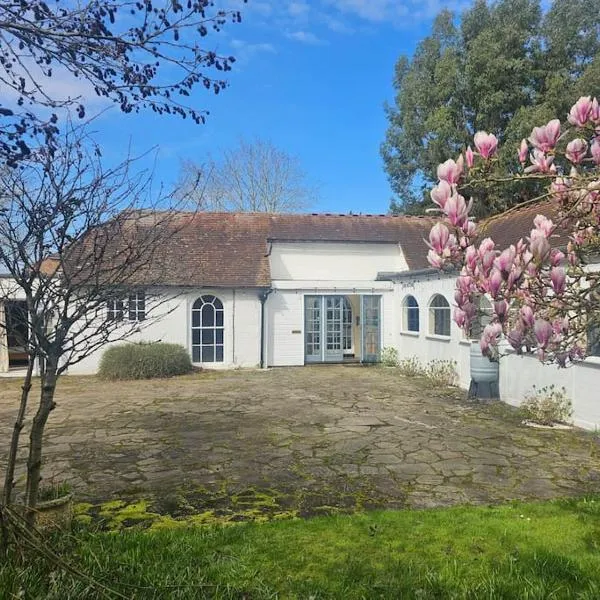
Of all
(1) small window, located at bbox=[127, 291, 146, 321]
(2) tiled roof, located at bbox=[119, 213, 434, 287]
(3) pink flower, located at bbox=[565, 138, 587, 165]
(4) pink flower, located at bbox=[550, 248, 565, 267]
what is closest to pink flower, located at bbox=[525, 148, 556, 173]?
(3) pink flower, located at bbox=[565, 138, 587, 165]

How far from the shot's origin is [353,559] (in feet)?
12.6

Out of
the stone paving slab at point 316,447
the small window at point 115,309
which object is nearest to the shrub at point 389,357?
the stone paving slab at point 316,447

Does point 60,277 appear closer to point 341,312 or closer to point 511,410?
point 511,410

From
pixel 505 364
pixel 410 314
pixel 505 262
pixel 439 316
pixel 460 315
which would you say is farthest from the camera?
pixel 410 314

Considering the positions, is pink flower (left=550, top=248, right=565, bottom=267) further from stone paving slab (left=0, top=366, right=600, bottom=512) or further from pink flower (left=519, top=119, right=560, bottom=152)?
stone paving slab (left=0, top=366, right=600, bottom=512)

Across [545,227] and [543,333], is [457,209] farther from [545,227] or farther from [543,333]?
[543,333]

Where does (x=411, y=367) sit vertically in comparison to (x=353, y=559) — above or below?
above

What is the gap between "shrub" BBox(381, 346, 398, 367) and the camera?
17.0 meters

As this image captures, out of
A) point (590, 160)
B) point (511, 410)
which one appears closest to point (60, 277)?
point (590, 160)

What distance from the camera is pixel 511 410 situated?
9.66 m

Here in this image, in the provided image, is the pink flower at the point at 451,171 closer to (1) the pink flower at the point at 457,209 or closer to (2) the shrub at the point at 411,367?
(1) the pink flower at the point at 457,209

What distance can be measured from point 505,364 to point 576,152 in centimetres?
897

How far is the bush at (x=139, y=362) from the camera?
1452 centimetres

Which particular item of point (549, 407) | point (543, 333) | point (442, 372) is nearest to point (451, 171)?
point (543, 333)
